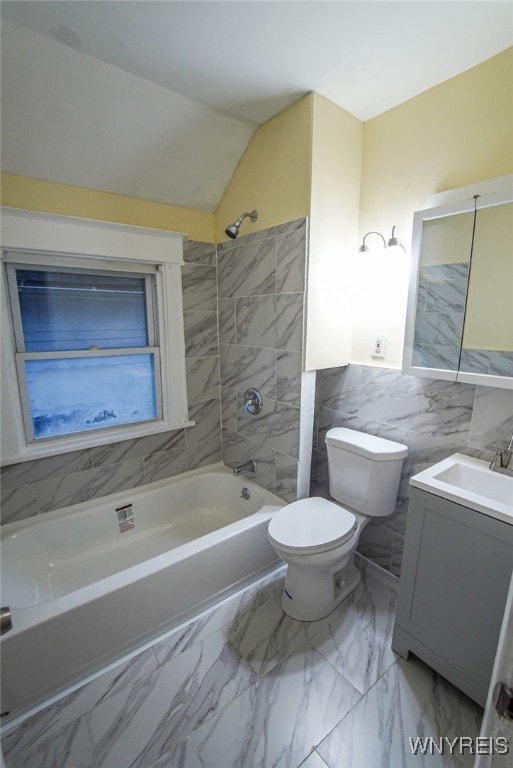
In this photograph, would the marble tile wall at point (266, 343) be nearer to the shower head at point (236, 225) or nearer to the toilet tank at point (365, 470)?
the shower head at point (236, 225)

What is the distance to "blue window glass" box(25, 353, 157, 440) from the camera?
1.84 m

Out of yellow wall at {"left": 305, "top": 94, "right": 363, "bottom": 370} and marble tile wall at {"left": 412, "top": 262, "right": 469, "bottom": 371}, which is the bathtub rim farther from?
marble tile wall at {"left": 412, "top": 262, "right": 469, "bottom": 371}

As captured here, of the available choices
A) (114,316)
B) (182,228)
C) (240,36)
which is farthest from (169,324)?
(240,36)

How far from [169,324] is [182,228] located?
0.63 metres

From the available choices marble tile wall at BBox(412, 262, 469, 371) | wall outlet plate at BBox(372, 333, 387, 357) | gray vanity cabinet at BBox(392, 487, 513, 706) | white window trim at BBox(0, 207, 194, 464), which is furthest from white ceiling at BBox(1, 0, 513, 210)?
gray vanity cabinet at BBox(392, 487, 513, 706)

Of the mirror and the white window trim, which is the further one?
the white window trim

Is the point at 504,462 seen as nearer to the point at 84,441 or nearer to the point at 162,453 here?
the point at 162,453

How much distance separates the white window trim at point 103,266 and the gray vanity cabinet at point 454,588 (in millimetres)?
1572

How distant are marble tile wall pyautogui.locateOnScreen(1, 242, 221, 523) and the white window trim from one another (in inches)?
2.5

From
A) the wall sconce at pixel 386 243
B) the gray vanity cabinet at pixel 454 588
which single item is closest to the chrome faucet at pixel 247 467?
the gray vanity cabinet at pixel 454 588

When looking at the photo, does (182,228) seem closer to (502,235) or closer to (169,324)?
(169,324)

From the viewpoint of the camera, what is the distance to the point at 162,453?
2234 mm

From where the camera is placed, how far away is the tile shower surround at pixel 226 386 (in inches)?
69.3

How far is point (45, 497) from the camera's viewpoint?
1846 millimetres
